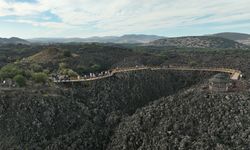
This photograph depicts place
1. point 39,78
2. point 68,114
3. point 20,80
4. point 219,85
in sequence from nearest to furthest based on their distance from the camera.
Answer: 1. point 219,85
2. point 68,114
3. point 20,80
4. point 39,78

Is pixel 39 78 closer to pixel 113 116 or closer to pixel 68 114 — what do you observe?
pixel 68 114

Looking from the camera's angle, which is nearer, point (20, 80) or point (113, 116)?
point (113, 116)

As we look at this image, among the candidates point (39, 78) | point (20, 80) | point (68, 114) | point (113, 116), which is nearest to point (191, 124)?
point (113, 116)

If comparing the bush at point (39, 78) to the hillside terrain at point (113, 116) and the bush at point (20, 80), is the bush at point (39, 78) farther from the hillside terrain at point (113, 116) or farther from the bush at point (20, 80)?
the bush at point (20, 80)

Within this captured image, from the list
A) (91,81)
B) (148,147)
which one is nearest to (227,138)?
(148,147)

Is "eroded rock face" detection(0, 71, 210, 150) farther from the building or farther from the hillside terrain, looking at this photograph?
the building

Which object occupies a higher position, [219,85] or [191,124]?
[219,85]
